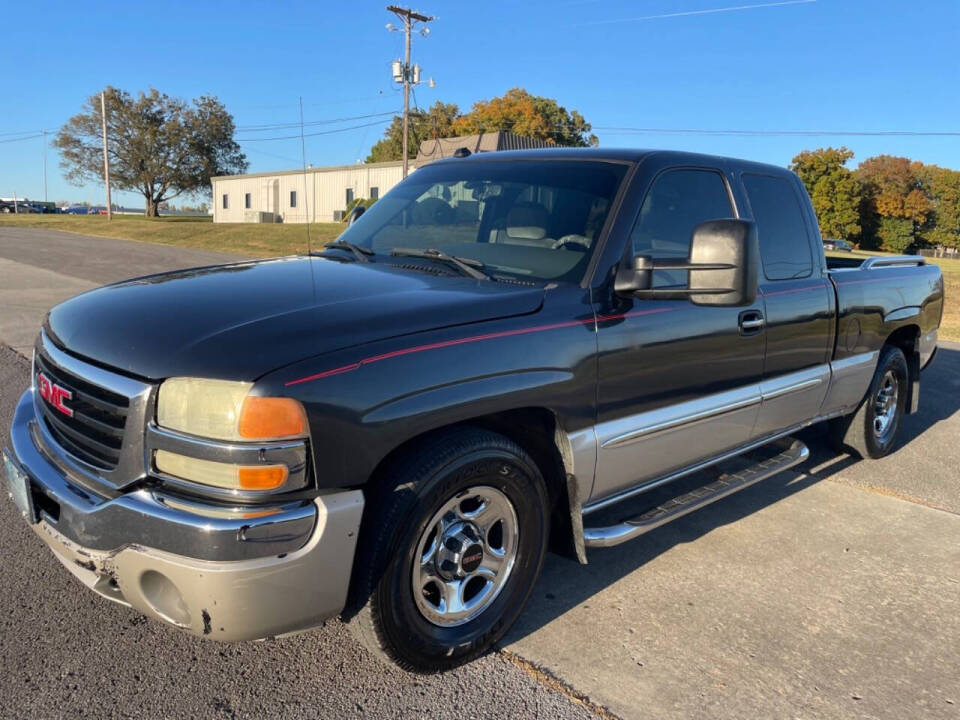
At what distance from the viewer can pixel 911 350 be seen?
5773 millimetres

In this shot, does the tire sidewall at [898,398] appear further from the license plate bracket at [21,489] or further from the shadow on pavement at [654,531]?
the license plate bracket at [21,489]

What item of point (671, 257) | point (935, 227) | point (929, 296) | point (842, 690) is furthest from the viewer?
point (935, 227)

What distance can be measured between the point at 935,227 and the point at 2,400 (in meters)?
84.1

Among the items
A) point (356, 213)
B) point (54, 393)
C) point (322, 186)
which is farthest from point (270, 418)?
point (322, 186)

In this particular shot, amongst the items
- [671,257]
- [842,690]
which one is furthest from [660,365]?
[842,690]

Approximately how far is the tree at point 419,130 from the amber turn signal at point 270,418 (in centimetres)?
5880

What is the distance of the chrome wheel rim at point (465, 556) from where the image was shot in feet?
8.67

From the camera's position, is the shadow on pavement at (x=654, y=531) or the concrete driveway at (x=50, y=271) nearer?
the shadow on pavement at (x=654, y=531)

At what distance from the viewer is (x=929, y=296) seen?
5.71 m

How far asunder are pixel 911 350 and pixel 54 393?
5.71 metres

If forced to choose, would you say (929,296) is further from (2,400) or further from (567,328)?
(2,400)

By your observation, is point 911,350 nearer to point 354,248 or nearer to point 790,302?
point 790,302

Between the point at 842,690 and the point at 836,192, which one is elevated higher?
the point at 836,192

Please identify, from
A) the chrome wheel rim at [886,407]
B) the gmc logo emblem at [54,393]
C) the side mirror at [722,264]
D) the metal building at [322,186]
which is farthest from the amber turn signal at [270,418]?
the metal building at [322,186]
